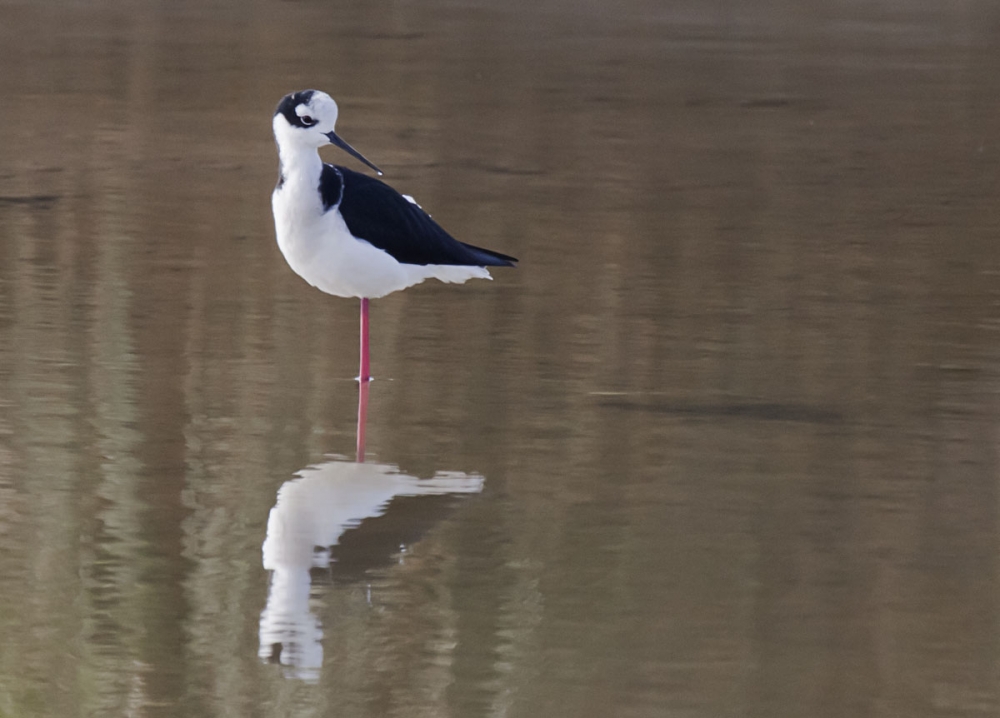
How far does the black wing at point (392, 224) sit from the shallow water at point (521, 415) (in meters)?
0.47

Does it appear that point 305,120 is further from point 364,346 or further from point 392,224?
point 364,346

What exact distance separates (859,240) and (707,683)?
15.4 feet

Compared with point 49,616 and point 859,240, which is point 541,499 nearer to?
point 49,616

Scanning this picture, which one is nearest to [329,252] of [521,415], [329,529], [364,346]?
[364,346]

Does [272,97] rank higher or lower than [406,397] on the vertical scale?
higher

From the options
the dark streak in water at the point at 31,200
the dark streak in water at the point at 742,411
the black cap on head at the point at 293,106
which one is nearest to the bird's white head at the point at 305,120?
the black cap on head at the point at 293,106

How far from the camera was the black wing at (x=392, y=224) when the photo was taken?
5.68m

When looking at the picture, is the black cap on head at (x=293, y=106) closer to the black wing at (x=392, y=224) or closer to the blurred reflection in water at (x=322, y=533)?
the black wing at (x=392, y=224)

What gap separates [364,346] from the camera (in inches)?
231

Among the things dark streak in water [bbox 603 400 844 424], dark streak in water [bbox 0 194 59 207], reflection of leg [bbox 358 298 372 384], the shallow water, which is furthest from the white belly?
dark streak in water [bbox 0 194 59 207]

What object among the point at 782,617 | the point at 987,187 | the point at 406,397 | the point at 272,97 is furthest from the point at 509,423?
the point at 272,97

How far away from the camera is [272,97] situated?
Result: 11406mm

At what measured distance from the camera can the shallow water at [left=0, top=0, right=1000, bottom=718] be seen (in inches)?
158

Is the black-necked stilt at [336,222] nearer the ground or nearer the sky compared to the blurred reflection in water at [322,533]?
nearer the sky
